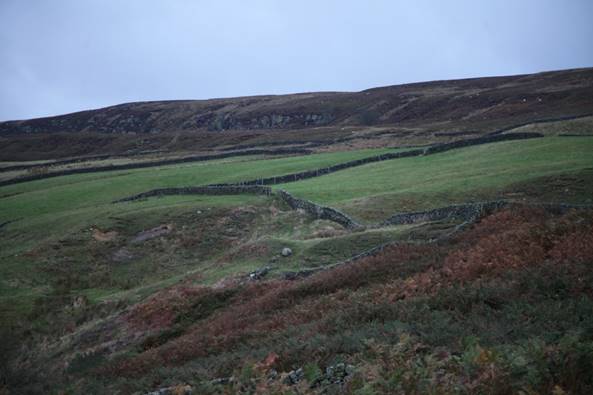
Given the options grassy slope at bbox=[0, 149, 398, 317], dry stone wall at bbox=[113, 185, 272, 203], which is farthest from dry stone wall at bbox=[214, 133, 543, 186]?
dry stone wall at bbox=[113, 185, 272, 203]

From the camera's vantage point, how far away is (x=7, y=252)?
42.0m

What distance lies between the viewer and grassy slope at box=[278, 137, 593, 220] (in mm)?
39062

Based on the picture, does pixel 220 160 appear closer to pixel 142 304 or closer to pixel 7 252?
pixel 7 252

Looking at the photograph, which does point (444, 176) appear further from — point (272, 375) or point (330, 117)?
point (330, 117)

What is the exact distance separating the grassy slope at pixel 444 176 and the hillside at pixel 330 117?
21667 mm

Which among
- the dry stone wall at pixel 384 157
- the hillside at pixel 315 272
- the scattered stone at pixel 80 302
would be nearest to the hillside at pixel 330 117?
the hillside at pixel 315 272

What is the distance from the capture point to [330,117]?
5374 inches

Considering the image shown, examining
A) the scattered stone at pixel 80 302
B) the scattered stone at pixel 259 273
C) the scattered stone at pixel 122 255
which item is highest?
the scattered stone at pixel 259 273

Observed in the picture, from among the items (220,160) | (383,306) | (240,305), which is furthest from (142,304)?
(220,160)

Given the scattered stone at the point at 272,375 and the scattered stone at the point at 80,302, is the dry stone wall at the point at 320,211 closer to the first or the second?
the scattered stone at the point at 80,302

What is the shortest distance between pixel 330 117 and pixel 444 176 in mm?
91077

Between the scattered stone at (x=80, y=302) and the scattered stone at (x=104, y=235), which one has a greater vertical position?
the scattered stone at (x=104, y=235)

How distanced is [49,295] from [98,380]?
17205 millimetres

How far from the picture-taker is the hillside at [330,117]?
91.2 meters
